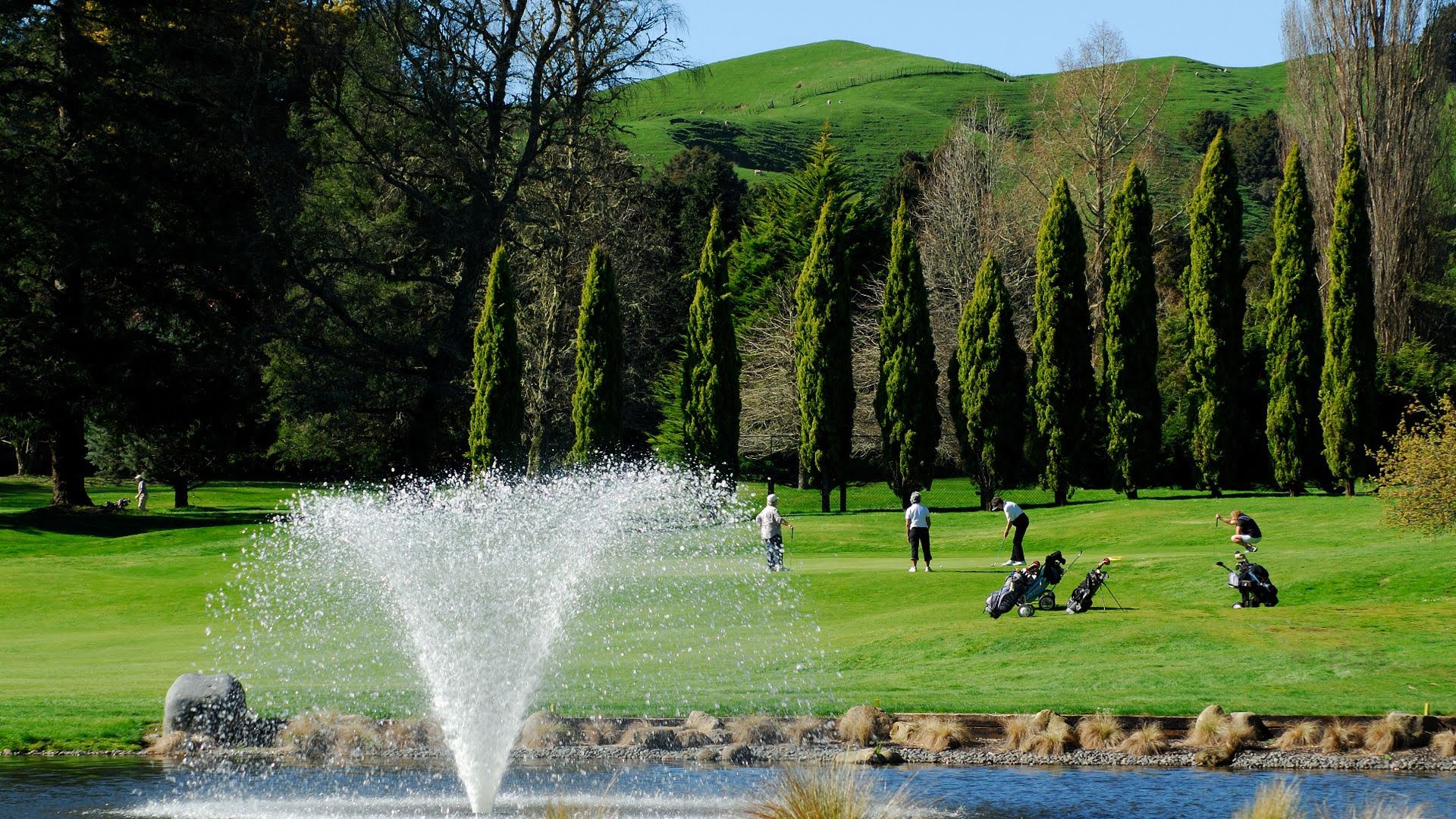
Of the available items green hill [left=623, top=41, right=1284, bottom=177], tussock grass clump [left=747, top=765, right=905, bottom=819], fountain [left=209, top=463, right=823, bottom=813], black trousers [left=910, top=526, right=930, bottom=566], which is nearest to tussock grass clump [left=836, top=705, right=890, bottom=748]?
fountain [left=209, top=463, right=823, bottom=813]

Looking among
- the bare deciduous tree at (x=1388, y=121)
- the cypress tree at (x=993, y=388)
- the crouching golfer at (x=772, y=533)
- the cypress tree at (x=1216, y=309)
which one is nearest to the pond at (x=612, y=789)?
the crouching golfer at (x=772, y=533)

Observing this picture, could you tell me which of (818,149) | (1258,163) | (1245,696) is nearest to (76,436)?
(818,149)

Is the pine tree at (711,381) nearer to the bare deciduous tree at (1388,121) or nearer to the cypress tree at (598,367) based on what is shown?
the cypress tree at (598,367)

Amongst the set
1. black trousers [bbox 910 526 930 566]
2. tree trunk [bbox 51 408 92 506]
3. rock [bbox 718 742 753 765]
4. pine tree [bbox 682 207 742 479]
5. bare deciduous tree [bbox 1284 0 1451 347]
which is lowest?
rock [bbox 718 742 753 765]

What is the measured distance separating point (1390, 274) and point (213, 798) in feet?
159

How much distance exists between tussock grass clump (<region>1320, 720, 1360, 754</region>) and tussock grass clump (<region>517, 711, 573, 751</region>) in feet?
24.9

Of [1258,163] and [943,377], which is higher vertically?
[1258,163]

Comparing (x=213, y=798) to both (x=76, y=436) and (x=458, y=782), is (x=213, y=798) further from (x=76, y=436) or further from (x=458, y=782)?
(x=76, y=436)

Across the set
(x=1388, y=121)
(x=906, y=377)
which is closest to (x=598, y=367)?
(x=906, y=377)

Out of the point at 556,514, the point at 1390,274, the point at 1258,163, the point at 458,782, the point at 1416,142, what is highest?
the point at 1258,163

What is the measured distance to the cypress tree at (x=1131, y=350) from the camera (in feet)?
139

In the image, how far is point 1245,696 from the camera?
1648cm

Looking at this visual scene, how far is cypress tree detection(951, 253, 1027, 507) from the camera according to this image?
4488 centimetres

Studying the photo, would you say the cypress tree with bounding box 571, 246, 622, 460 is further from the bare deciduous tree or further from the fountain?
the bare deciduous tree
